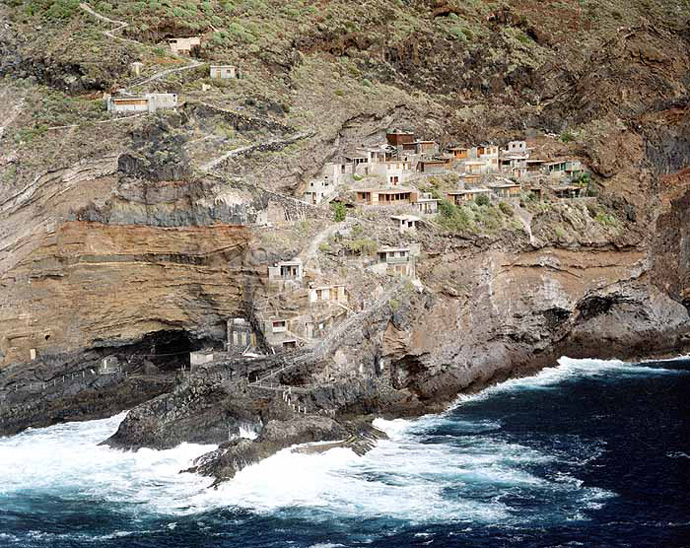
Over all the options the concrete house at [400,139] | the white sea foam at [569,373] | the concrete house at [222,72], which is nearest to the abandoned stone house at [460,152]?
the concrete house at [400,139]

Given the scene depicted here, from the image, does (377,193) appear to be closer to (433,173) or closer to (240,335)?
(433,173)

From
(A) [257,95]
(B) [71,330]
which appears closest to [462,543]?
(B) [71,330]

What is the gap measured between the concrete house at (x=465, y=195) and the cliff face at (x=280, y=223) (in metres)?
3.82

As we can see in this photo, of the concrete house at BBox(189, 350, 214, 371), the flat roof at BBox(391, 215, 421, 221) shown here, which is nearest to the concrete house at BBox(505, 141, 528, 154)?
the flat roof at BBox(391, 215, 421, 221)

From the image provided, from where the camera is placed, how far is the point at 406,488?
57688 millimetres

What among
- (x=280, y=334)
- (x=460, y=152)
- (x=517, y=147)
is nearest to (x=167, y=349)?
(x=280, y=334)

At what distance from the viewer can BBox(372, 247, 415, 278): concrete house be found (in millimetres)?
75062

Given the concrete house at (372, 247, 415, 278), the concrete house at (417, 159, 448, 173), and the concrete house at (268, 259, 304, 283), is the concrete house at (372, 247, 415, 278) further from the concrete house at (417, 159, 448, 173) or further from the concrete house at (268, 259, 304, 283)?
the concrete house at (417, 159, 448, 173)

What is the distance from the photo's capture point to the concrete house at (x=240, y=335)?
2832 inches

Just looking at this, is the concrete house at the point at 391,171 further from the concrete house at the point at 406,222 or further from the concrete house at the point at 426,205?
the concrete house at the point at 406,222

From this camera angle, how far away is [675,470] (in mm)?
60000

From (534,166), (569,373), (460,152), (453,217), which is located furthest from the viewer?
(534,166)

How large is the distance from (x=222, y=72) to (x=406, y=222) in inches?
740

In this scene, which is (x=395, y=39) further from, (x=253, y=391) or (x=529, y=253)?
(x=253, y=391)
